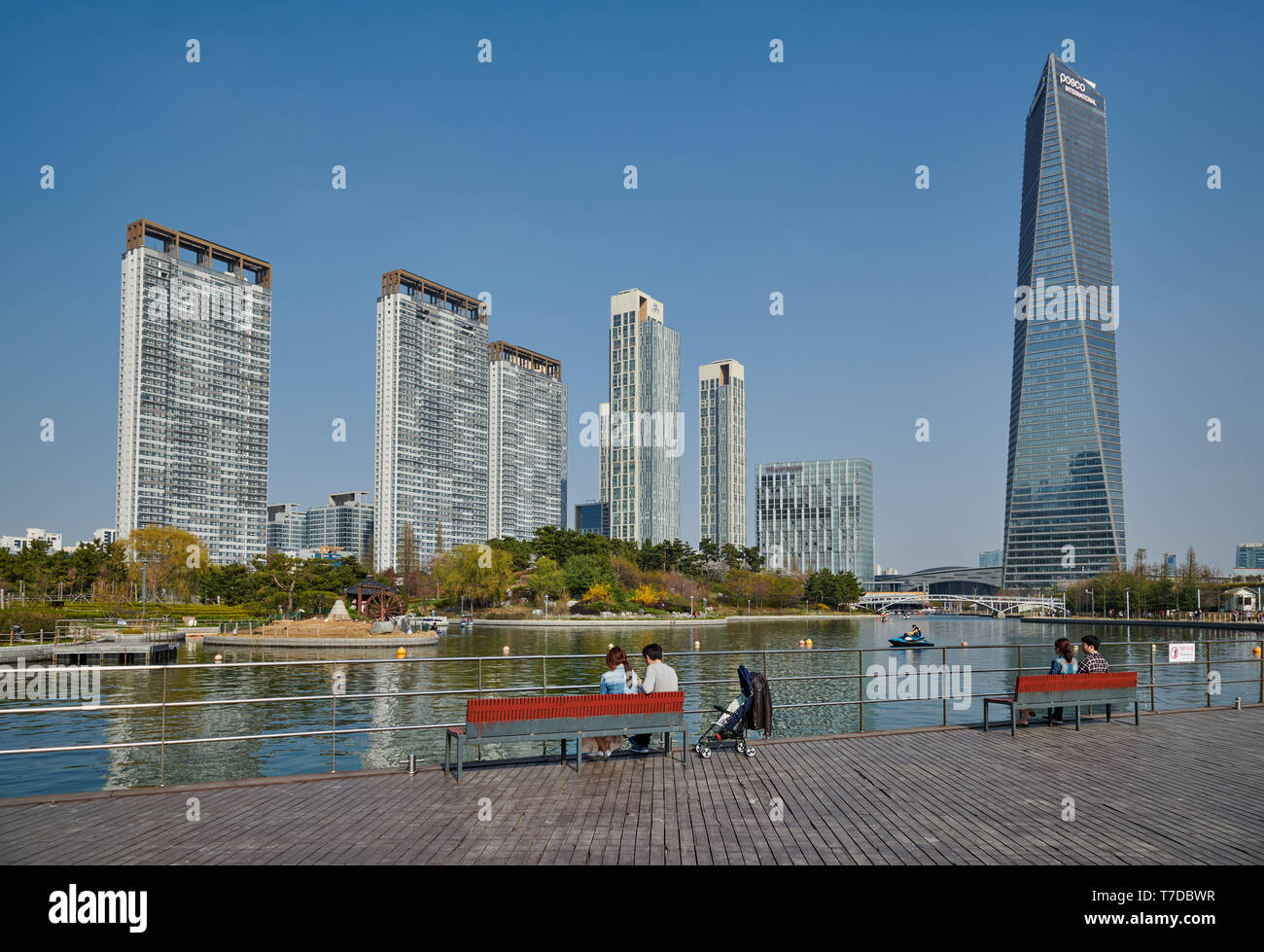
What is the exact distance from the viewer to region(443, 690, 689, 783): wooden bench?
1007 centimetres

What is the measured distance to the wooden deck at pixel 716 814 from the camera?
6988mm

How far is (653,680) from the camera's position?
459 inches

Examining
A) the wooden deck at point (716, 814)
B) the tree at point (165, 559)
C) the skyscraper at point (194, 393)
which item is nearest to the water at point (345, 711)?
the wooden deck at point (716, 814)

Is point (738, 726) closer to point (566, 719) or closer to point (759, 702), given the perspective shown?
point (759, 702)

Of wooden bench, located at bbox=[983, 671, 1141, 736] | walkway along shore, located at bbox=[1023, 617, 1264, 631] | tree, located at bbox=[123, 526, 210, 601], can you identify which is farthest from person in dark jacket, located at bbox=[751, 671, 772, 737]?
walkway along shore, located at bbox=[1023, 617, 1264, 631]

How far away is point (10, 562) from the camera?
2859 inches

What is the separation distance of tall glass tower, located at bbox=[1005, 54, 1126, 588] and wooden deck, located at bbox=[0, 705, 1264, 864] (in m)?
174

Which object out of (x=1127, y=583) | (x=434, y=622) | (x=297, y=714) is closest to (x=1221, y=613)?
(x=1127, y=583)
